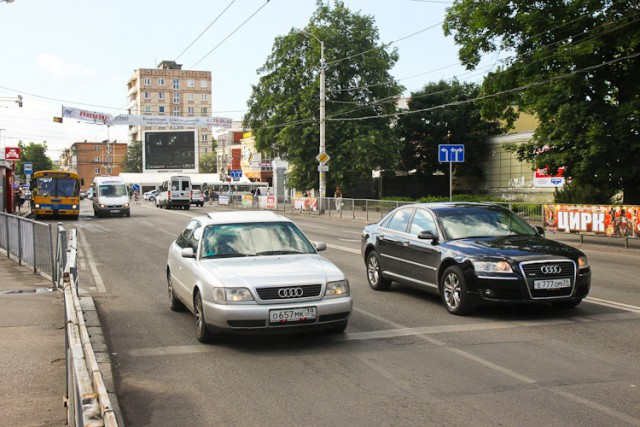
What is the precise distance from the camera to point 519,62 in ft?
84.6

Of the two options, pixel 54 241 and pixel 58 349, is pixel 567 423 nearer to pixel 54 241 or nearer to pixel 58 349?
pixel 58 349

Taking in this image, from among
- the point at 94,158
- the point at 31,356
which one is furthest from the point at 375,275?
the point at 94,158

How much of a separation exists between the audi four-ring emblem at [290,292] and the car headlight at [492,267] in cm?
272

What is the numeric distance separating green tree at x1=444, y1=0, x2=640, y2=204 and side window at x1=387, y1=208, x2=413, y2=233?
13.1m

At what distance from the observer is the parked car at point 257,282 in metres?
7.22

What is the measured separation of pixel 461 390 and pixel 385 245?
225 inches

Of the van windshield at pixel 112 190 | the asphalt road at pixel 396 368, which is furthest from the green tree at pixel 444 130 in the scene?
the asphalt road at pixel 396 368

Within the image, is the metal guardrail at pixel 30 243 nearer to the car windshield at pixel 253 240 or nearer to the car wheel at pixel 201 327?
the car windshield at pixel 253 240

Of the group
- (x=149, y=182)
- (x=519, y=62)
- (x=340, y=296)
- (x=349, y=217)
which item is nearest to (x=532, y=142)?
(x=519, y=62)

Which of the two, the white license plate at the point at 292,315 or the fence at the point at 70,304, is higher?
the fence at the point at 70,304

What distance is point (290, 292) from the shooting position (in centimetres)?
731

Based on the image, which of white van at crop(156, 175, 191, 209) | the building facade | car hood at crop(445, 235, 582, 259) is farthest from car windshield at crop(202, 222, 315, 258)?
the building facade

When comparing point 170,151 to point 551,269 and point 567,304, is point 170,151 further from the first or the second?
point 551,269

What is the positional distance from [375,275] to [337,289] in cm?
427
